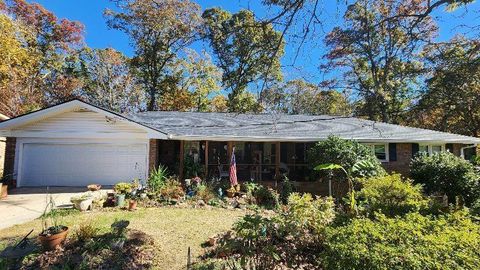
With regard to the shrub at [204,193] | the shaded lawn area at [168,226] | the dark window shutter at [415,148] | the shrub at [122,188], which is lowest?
the shaded lawn area at [168,226]

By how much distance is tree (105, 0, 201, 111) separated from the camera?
24.7 metres

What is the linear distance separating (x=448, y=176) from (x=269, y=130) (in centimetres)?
794

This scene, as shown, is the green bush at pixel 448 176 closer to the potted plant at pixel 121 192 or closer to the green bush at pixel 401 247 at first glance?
the green bush at pixel 401 247

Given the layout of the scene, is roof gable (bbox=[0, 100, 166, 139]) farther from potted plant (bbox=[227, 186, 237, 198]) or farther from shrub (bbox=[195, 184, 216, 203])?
potted plant (bbox=[227, 186, 237, 198])

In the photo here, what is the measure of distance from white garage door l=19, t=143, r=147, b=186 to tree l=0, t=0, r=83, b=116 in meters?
9.91

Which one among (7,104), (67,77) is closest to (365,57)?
(67,77)

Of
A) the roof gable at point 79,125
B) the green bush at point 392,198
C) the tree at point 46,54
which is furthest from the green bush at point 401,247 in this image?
the tree at point 46,54

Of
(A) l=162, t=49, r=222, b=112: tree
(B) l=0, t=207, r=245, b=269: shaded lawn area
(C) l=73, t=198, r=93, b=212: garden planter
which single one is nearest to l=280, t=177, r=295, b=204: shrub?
(B) l=0, t=207, r=245, b=269: shaded lawn area

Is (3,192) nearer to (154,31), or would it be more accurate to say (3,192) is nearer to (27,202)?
(27,202)

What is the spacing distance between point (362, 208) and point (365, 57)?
2329 centimetres

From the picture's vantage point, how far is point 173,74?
94.3 feet

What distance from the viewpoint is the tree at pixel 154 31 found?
2469 cm

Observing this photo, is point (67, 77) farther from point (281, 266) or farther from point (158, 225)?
point (281, 266)

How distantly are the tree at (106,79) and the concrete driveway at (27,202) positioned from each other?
14.5m
